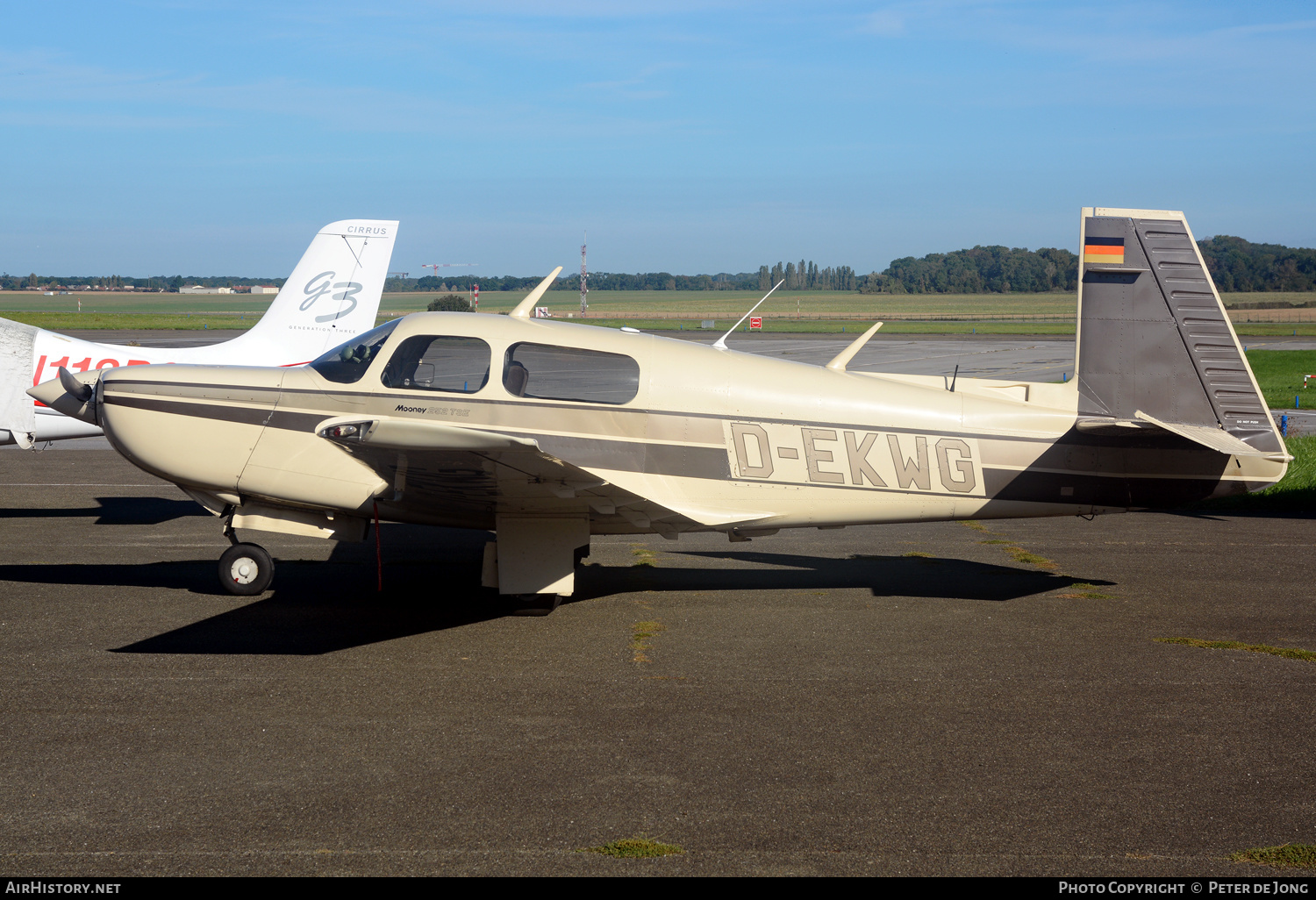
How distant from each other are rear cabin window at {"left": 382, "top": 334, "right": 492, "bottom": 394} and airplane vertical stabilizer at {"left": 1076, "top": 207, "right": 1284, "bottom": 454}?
14.3 feet

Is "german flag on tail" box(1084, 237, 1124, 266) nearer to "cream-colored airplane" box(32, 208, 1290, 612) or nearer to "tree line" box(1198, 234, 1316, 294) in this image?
"cream-colored airplane" box(32, 208, 1290, 612)

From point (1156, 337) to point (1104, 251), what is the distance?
0.73 m

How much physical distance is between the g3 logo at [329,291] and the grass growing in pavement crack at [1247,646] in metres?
9.61

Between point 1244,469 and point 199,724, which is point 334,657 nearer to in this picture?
point 199,724

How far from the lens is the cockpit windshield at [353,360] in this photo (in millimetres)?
7188

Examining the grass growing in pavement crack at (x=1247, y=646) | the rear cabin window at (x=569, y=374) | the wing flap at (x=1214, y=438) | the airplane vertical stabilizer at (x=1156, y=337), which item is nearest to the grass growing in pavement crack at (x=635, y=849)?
the rear cabin window at (x=569, y=374)

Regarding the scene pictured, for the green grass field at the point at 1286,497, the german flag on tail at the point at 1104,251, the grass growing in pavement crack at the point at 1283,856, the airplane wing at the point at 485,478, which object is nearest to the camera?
the grass growing in pavement crack at the point at 1283,856

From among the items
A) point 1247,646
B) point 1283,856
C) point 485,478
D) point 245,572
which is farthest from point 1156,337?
point 245,572

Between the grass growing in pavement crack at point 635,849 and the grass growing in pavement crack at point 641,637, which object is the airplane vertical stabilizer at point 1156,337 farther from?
the grass growing in pavement crack at point 635,849

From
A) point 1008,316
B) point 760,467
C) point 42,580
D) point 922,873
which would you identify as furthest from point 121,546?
point 1008,316

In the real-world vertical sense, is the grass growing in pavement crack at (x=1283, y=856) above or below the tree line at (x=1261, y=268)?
below

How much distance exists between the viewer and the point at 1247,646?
666cm

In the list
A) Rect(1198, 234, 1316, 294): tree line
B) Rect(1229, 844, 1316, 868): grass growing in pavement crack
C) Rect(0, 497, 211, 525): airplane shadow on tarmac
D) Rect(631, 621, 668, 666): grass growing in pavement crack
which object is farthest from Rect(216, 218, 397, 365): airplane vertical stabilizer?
Rect(1198, 234, 1316, 294): tree line

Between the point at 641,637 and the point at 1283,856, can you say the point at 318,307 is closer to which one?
the point at 641,637
